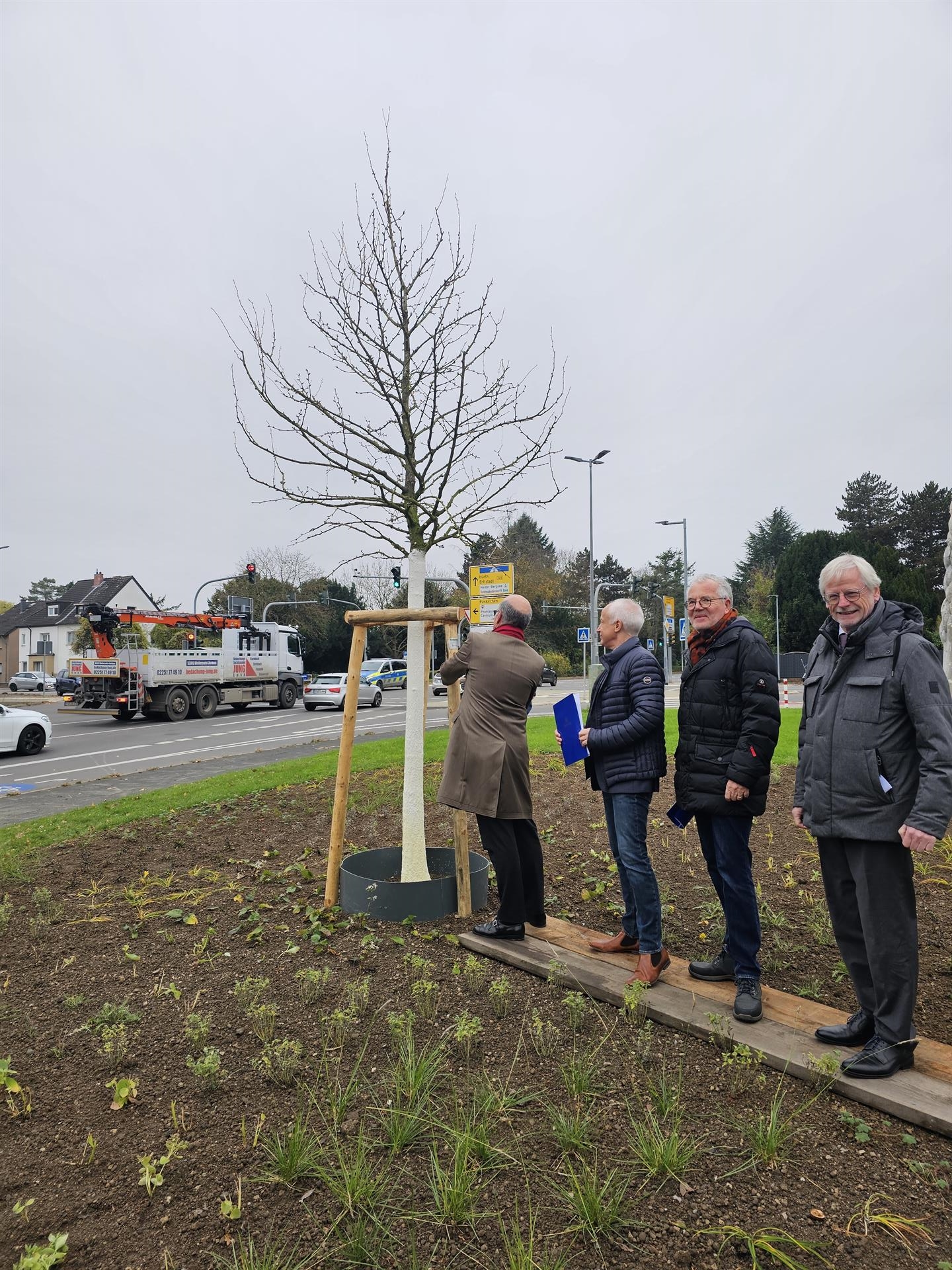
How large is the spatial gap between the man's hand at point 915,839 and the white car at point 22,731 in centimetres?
1709

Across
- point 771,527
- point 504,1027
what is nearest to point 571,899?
point 504,1027

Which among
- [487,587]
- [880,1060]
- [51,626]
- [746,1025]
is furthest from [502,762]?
[51,626]

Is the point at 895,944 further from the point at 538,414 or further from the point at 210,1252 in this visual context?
the point at 538,414

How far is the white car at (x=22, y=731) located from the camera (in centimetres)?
1605

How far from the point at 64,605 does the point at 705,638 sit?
81.7 m

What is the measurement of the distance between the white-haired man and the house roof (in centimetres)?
7095

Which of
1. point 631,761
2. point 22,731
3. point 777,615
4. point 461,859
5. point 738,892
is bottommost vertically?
point 22,731

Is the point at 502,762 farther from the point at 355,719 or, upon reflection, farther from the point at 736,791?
the point at 736,791

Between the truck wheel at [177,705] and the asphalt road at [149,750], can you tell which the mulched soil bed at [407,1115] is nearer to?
the asphalt road at [149,750]

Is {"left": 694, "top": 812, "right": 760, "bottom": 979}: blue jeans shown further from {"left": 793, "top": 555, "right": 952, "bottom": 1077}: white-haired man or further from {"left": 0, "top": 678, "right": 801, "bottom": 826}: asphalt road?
{"left": 0, "top": 678, "right": 801, "bottom": 826}: asphalt road

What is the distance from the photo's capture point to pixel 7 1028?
3367mm

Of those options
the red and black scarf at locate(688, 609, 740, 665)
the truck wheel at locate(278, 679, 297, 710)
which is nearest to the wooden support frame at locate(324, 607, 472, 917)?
the red and black scarf at locate(688, 609, 740, 665)

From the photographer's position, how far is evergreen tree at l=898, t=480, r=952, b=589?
72312mm

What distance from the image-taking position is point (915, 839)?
2717 millimetres
